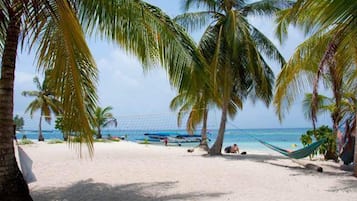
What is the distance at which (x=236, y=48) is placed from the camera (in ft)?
37.6

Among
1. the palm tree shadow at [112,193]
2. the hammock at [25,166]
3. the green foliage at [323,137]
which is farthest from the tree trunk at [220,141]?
the hammock at [25,166]

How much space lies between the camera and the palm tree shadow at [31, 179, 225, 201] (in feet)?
17.6

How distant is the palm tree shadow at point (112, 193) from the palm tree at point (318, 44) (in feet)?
8.51

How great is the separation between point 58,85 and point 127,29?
1116 millimetres

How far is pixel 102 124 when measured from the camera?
1282 inches

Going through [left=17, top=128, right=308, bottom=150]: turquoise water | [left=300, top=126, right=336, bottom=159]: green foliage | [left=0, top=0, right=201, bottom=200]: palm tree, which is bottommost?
[left=17, top=128, right=308, bottom=150]: turquoise water

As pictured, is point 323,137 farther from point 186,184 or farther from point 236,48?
point 186,184

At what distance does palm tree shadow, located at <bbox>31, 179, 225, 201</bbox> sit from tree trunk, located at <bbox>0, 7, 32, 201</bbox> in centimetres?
115

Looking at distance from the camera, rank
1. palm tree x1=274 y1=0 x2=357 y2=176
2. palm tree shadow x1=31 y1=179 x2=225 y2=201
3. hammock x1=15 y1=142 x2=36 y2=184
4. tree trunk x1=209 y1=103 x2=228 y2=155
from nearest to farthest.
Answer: palm tree x1=274 y1=0 x2=357 y2=176
palm tree shadow x1=31 y1=179 x2=225 y2=201
hammock x1=15 y1=142 x2=36 y2=184
tree trunk x1=209 y1=103 x2=228 y2=155

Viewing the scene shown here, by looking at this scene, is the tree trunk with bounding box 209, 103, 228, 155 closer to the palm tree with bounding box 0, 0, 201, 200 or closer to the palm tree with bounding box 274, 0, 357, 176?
the palm tree with bounding box 274, 0, 357, 176

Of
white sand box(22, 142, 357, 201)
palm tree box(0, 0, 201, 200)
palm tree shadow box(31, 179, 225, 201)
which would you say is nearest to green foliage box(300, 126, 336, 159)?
white sand box(22, 142, 357, 201)

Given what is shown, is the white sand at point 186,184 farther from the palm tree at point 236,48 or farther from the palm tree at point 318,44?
the palm tree at point 236,48

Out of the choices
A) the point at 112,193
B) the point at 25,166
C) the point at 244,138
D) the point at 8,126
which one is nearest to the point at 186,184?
the point at 112,193

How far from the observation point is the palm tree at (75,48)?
13.2ft
